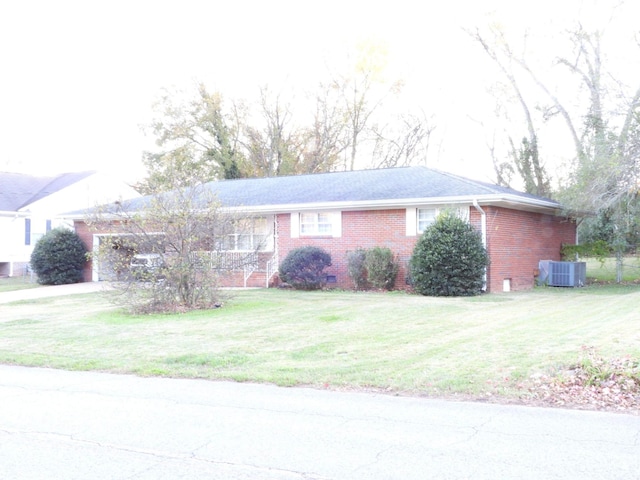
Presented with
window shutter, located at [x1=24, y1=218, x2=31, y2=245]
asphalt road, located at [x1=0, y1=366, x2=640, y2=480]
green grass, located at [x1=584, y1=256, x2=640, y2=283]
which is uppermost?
window shutter, located at [x1=24, y1=218, x2=31, y2=245]

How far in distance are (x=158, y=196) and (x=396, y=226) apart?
326 inches

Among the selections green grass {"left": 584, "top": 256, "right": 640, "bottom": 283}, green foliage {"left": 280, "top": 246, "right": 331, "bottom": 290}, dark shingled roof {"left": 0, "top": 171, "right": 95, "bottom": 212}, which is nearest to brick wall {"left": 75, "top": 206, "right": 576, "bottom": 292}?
green foliage {"left": 280, "top": 246, "right": 331, "bottom": 290}

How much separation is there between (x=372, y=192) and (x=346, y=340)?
11209 mm

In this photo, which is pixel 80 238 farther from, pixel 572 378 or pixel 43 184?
pixel 572 378

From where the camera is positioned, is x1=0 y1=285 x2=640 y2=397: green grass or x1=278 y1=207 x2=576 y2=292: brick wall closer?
x1=0 y1=285 x2=640 y2=397: green grass

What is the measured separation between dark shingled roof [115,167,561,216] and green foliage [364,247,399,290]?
5.26 feet

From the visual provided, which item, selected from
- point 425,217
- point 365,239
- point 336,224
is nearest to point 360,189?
point 336,224

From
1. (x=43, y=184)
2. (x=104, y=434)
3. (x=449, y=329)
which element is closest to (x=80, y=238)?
(x=43, y=184)

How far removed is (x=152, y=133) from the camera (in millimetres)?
43062

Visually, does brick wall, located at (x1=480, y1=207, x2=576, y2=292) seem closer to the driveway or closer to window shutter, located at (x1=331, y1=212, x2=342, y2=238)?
window shutter, located at (x1=331, y1=212, x2=342, y2=238)

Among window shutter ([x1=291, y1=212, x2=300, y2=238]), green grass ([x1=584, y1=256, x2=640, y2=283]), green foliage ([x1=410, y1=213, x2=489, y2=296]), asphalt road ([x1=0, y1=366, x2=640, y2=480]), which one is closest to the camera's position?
asphalt road ([x1=0, y1=366, x2=640, y2=480])

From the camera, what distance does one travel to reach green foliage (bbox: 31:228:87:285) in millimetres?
26203

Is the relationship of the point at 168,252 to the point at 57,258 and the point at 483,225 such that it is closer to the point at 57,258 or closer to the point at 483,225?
the point at 483,225

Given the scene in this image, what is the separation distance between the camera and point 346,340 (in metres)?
11.0
